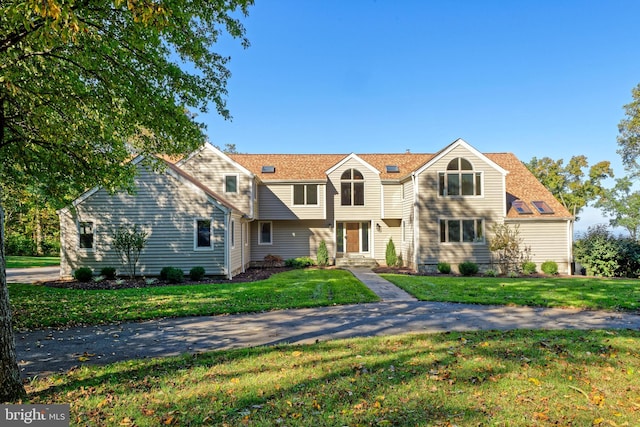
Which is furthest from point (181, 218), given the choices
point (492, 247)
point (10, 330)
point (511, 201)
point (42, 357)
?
point (511, 201)

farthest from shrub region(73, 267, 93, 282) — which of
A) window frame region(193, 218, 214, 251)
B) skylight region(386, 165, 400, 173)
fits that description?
skylight region(386, 165, 400, 173)

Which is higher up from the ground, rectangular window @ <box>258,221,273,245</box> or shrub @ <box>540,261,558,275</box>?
rectangular window @ <box>258,221,273,245</box>

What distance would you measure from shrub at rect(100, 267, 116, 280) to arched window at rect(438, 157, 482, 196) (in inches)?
652

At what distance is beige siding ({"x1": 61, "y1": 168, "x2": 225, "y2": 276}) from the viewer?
662 inches

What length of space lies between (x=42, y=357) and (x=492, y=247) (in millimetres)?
19392

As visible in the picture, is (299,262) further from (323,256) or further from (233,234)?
(233,234)

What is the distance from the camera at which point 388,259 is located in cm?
2267

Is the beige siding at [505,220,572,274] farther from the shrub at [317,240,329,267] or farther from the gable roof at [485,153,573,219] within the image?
the shrub at [317,240,329,267]

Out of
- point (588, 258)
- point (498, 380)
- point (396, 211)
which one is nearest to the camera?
point (498, 380)

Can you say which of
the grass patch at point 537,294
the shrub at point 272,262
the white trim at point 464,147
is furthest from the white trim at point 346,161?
the grass patch at point 537,294

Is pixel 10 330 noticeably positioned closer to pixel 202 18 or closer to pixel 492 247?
pixel 202 18

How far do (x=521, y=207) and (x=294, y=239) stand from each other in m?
13.4

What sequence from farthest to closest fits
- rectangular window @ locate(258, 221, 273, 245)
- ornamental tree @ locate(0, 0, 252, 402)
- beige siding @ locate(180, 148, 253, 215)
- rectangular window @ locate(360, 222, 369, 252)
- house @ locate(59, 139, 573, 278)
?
rectangular window @ locate(360, 222, 369, 252)
rectangular window @ locate(258, 221, 273, 245)
beige siding @ locate(180, 148, 253, 215)
house @ locate(59, 139, 573, 278)
ornamental tree @ locate(0, 0, 252, 402)

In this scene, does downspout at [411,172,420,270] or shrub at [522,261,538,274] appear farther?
downspout at [411,172,420,270]
